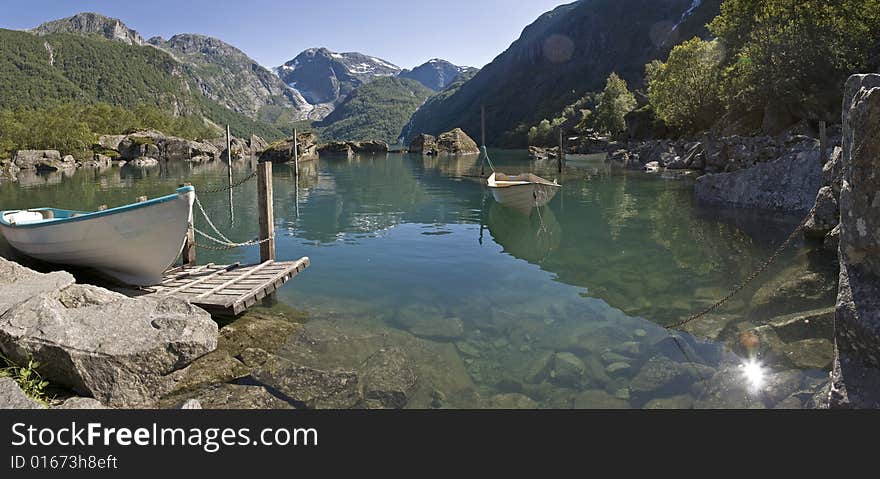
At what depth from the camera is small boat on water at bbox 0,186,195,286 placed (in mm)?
10008

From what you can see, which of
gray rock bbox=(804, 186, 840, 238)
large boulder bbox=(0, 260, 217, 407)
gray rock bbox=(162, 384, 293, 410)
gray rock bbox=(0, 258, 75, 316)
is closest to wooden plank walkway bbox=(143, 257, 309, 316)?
large boulder bbox=(0, 260, 217, 407)

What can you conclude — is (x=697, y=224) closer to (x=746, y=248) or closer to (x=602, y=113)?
(x=746, y=248)

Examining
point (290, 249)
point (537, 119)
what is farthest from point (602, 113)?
point (290, 249)

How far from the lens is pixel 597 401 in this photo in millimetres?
6789

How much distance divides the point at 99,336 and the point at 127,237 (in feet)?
13.6

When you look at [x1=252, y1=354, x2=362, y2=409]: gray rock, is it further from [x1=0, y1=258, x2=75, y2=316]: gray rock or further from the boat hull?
the boat hull

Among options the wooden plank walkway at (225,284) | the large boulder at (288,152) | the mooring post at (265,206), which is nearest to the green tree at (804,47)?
the mooring post at (265,206)

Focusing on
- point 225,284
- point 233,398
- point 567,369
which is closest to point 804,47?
point 567,369

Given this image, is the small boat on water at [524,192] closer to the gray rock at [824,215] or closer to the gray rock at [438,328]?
the gray rock at [824,215]

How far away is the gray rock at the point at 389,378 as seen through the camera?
22.8 feet

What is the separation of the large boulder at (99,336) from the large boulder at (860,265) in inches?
321

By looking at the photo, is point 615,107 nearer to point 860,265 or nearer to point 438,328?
point 438,328

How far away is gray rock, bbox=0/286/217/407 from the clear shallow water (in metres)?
2.38
